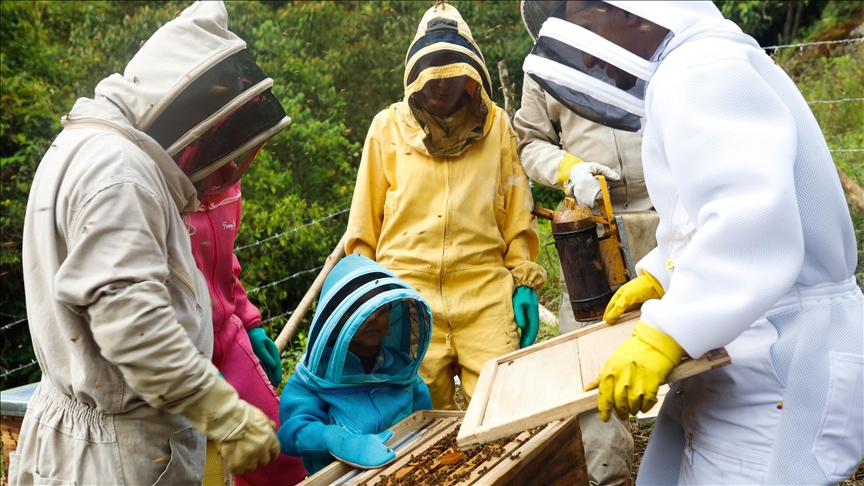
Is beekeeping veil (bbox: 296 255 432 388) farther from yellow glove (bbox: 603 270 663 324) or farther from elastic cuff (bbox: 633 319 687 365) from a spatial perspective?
elastic cuff (bbox: 633 319 687 365)

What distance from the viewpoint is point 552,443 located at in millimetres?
2613

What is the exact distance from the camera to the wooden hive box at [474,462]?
2.39 meters

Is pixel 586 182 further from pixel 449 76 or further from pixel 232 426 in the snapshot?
pixel 232 426

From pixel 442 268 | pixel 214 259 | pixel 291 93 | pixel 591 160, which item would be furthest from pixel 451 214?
pixel 291 93

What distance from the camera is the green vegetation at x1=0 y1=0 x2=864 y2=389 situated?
23.0 feet

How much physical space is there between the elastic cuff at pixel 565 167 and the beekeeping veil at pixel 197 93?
1510mm

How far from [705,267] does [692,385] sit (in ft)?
1.74

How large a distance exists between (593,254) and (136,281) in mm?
2026

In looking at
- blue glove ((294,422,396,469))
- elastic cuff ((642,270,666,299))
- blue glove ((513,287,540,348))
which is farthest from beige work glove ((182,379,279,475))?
blue glove ((513,287,540,348))

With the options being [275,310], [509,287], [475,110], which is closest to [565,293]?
[509,287]

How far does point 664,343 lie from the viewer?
6.13 ft

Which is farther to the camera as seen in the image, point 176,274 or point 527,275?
point 527,275

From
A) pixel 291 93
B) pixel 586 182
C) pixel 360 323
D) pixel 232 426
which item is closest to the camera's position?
pixel 232 426

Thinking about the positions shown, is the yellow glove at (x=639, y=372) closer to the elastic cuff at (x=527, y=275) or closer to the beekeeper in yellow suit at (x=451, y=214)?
the beekeeper in yellow suit at (x=451, y=214)
